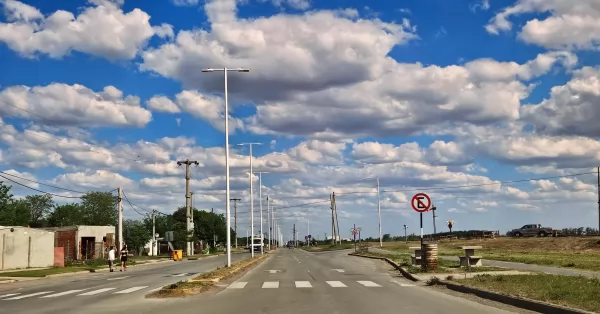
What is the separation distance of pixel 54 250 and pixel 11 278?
18.2m

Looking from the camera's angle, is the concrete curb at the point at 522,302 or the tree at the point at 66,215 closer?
the concrete curb at the point at 522,302

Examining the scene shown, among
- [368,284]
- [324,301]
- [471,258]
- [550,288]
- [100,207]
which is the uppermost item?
[100,207]

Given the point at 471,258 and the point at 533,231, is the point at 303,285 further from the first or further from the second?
the point at 533,231

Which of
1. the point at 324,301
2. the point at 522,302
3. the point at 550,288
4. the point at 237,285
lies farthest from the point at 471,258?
the point at 522,302

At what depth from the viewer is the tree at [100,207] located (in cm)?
12962

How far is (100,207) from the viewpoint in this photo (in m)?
133

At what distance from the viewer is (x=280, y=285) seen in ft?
78.5

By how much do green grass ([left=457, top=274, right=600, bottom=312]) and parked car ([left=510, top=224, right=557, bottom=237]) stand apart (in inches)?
2648

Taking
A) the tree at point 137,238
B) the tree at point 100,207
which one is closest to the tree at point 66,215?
the tree at point 100,207

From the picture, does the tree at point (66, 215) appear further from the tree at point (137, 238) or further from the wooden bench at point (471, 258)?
the wooden bench at point (471, 258)

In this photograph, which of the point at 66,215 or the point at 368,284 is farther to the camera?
the point at 66,215

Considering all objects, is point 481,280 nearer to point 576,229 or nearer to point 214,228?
point 576,229

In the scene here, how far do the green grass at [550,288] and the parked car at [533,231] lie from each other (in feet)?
221

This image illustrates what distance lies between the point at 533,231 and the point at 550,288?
243 feet
